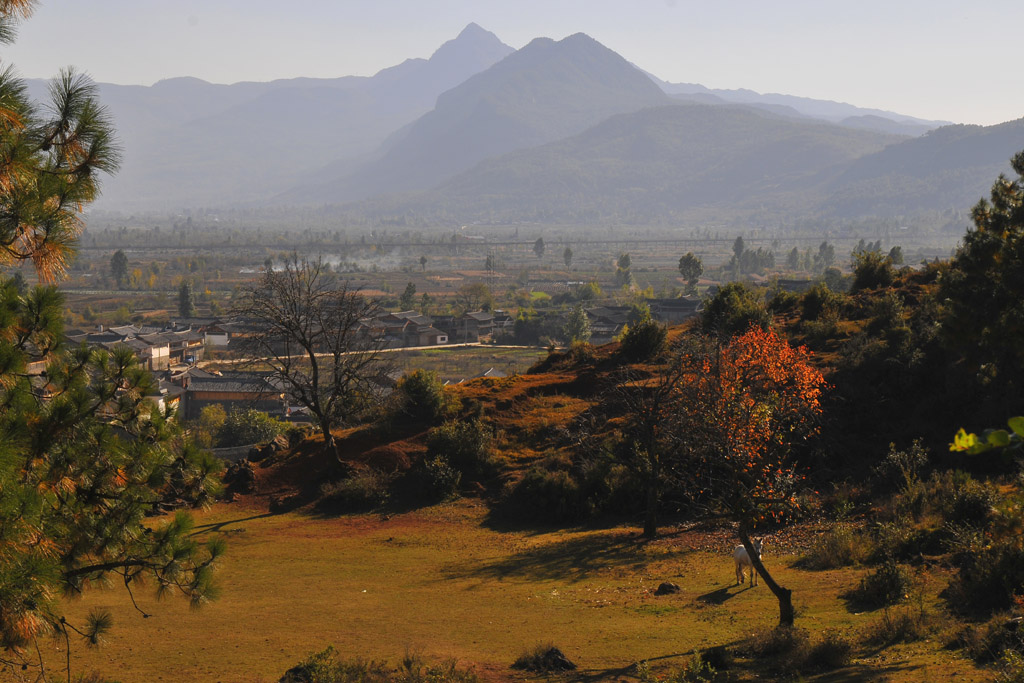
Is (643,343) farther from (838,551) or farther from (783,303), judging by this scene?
(838,551)

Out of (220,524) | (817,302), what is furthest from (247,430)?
(817,302)

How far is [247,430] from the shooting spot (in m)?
38.7

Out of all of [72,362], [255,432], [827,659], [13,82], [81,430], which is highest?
[13,82]

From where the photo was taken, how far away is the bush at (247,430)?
3831 cm

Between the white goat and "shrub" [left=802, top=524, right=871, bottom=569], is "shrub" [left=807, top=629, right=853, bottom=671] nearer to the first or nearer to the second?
the white goat

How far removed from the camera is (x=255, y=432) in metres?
38.6

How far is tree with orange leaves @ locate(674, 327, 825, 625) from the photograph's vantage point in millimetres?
11414

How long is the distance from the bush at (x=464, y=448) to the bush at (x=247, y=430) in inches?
685

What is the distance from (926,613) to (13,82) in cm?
1072

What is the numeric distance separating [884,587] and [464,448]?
12.6 metres

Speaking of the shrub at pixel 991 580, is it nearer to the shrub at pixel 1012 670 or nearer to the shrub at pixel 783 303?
the shrub at pixel 1012 670

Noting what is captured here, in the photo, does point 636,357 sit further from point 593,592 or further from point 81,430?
point 81,430

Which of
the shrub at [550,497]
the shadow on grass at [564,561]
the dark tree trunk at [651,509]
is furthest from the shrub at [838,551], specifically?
the shrub at [550,497]

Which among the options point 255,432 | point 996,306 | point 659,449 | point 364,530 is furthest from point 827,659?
point 255,432
